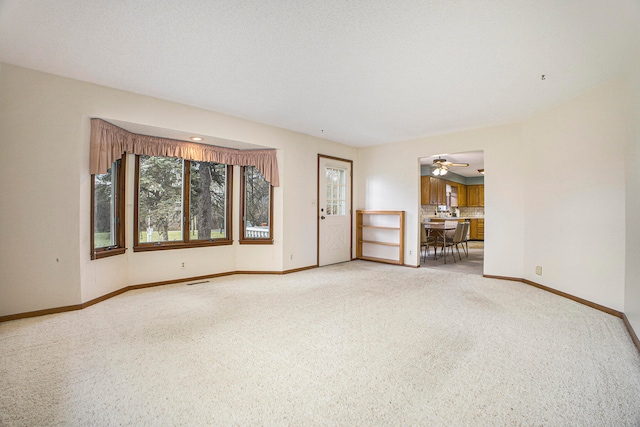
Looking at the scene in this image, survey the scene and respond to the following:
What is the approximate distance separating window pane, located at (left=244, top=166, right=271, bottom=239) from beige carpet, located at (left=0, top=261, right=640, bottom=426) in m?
1.71

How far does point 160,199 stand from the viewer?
4.27m

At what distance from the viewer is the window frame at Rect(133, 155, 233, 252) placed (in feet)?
13.2

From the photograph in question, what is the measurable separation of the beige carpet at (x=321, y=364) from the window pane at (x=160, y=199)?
3.55 feet

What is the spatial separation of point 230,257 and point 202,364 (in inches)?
117

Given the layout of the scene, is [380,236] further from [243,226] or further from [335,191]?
[243,226]

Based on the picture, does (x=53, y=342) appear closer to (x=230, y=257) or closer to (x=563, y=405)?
(x=230, y=257)

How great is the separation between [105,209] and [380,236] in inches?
195

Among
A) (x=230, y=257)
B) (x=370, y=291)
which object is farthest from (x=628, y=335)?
(x=230, y=257)

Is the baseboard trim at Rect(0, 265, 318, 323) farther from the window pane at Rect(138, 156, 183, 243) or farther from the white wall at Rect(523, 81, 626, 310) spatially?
the white wall at Rect(523, 81, 626, 310)

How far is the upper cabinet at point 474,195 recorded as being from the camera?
1057 cm

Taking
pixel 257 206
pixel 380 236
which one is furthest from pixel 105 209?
pixel 380 236

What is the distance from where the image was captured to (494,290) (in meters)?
3.97

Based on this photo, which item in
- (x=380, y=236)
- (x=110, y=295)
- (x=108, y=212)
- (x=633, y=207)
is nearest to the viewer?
(x=633, y=207)

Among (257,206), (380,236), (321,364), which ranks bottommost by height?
(321,364)
